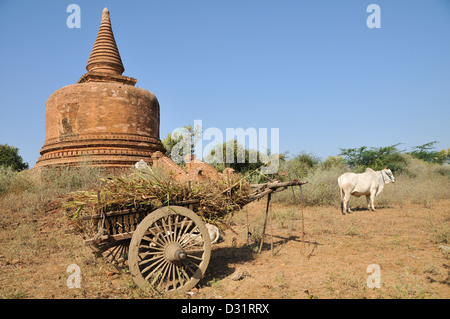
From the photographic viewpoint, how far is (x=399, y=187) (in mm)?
14719

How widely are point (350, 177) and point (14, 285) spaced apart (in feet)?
32.6

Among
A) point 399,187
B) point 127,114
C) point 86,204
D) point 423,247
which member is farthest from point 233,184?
point 399,187

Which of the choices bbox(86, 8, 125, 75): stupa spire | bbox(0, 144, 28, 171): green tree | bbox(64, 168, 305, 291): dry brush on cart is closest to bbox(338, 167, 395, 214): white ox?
bbox(64, 168, 305, 291): dry brush on cart

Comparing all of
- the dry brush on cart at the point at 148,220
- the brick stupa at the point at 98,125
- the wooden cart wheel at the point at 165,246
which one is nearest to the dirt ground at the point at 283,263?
the wooden cart wheel at the point at 165,246

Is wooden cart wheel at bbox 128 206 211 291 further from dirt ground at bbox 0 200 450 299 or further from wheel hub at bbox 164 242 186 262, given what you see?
dirt ground at bbox 0 200 450 299

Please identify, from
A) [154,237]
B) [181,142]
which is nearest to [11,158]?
[181,142]

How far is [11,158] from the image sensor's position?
86.4 feet

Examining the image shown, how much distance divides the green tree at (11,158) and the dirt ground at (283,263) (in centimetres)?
2130

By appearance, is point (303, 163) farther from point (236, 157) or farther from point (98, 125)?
point (98, 125)

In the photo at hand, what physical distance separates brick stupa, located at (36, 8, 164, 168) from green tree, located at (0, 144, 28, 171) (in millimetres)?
15155

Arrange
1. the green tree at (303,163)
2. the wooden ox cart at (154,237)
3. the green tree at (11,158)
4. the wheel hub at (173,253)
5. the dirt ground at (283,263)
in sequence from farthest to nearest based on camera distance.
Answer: the green tree at (11,158), the green tree at (303,163), the dirt ground at (283,263), the wheel hub at (173,253), the wooden ox cart at (154,237)

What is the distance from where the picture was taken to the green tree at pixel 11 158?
25.3 m

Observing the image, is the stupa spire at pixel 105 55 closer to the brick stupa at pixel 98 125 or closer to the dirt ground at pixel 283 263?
the brick stupa at pixel 98 125

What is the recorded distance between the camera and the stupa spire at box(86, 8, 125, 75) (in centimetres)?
1525
